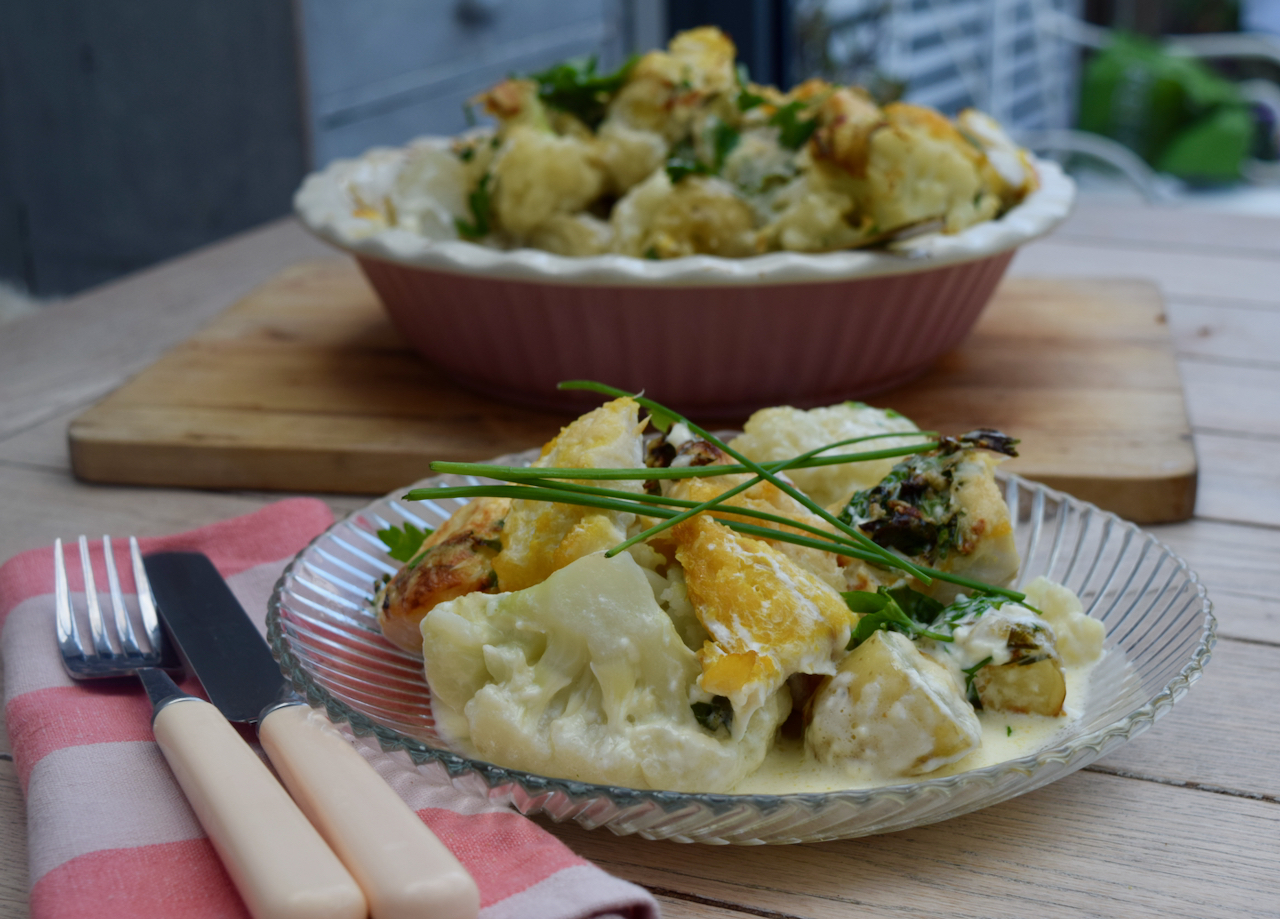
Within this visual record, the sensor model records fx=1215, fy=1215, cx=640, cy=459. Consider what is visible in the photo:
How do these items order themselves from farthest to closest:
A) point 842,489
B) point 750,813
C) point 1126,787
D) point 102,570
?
point 102,570, point 842,489, point 1126,787, point 750,813

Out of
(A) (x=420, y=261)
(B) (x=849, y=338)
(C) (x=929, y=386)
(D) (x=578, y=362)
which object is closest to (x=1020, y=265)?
(C) (x=929, y=386)

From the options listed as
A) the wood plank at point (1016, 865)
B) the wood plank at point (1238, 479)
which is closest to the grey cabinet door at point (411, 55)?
the wood plank at point (1238, 479)

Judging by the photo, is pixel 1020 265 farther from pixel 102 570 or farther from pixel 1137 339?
pixel 102 570

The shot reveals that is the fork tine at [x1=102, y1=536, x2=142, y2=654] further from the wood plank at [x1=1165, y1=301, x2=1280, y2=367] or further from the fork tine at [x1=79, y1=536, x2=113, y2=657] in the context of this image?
the wood plank at [x1=1165, y1=301, x2=1280, y2=367]

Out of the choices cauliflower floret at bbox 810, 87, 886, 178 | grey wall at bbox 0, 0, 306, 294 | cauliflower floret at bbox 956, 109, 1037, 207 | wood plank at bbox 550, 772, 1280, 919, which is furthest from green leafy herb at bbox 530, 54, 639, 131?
grey wall at bbox 0, 0, 306, 294

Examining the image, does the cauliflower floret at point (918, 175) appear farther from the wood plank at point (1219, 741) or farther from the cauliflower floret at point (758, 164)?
the wood plank at point (1219, 741)

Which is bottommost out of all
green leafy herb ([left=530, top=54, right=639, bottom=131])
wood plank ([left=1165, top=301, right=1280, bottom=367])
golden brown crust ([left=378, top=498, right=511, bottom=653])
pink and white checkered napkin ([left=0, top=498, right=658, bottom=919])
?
wood plank ([left=1165, top=301, right=1280, bottom=367])
